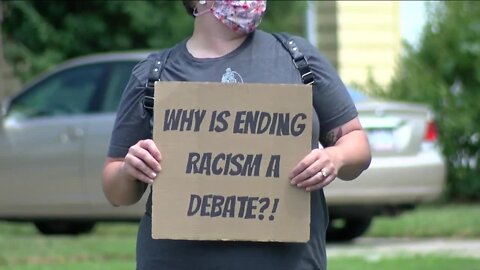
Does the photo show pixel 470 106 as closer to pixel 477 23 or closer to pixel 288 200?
pixel 477 23

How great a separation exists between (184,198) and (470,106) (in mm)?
10874

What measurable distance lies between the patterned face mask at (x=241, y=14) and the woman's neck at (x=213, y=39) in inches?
0.9

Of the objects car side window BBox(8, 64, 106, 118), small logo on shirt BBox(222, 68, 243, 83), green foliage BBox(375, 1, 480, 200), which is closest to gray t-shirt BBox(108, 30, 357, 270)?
small logo on shirt BBox(222, 68, 243, 83)

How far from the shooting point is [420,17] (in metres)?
15.3

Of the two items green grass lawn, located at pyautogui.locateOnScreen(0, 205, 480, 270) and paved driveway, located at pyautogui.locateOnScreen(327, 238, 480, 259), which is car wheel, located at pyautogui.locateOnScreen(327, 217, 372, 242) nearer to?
Answer: paved driveway, located at pyautogui.locateOnScreen(327, 238, 480, 259)

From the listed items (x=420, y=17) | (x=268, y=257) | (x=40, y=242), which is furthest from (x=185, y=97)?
(x=420, y=17)

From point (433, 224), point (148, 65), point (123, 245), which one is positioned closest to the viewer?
point (148, 65)

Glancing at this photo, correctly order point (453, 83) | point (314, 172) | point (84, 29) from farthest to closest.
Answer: point (453, 83) < point (84, 29) < point (314, 172)

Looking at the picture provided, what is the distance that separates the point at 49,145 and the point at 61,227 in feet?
3.75

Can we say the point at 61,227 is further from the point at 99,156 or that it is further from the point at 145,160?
the point at 145,160

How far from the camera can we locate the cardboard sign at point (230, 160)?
122 inches

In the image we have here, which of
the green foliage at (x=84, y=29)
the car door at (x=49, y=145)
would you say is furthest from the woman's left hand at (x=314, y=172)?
the green foliage at (x=84, y=29)

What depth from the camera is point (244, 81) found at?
317 centimetres

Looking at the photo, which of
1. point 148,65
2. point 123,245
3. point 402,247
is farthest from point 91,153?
point 148,65
